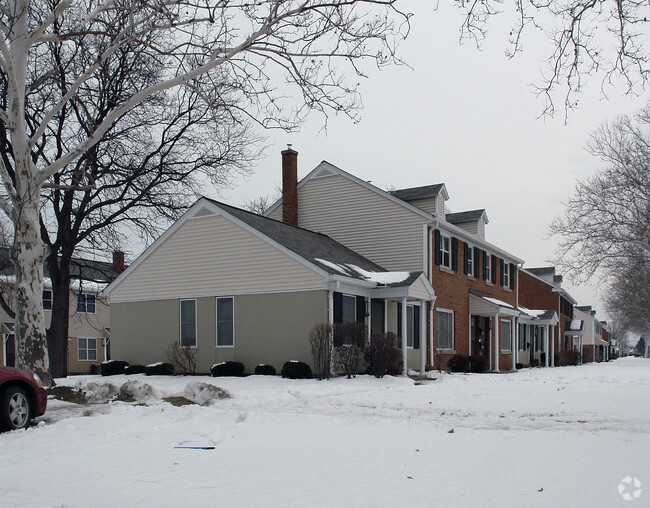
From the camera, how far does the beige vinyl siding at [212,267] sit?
19391mm

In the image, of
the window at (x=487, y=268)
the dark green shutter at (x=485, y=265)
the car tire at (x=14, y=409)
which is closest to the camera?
the car tire at (x=14, y=409)

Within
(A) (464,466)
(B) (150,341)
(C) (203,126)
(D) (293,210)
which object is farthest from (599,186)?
(A) (464,466)

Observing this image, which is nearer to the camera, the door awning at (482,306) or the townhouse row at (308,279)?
the townhouse row at (308,279)

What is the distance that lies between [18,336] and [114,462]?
24.5 feet

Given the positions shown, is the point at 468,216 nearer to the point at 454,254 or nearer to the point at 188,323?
the point at 454,254

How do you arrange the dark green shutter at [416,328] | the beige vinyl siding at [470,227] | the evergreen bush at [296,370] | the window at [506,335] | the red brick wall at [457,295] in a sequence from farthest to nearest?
the window at [506,335], the beige vinyl siding at [470,227], the red brick wall at [457,295], the dark green shutter at [416,328], the evergreen bush at [296,370]

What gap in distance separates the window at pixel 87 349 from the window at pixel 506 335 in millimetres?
25477

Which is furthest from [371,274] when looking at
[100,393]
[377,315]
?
[100,393]

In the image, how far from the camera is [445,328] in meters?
25.8

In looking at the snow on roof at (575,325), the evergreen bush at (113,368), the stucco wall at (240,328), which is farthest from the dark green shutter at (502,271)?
the snow on roof at (575,325)

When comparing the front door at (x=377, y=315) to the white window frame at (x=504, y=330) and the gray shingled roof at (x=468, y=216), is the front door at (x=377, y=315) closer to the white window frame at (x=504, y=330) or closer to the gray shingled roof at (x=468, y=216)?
the gray shingled roof at (x=468, y=216)


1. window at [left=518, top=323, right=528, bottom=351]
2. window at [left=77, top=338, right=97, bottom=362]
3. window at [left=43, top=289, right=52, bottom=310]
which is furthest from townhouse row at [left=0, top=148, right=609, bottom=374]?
window at [left=77, top=338, right=97, bottom=362]

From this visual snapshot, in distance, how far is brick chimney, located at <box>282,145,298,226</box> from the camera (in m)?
26.2

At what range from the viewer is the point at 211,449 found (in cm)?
780
